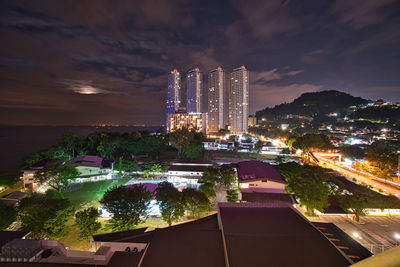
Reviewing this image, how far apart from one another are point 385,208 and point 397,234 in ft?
9.62

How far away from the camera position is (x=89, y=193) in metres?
19.6

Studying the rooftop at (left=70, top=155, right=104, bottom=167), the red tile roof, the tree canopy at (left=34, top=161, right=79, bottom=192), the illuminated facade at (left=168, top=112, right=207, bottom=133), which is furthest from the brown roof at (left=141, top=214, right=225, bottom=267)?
the illuminated facade at (left=168, top=112, right=207, bottom=133)

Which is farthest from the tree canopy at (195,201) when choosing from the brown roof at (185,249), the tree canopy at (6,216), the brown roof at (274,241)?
the tree canopy at (6,216)

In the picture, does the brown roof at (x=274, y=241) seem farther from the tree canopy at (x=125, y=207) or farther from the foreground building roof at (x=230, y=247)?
the tree canopy at (x=125, y=207)

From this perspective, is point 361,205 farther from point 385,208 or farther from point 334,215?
point 385,208

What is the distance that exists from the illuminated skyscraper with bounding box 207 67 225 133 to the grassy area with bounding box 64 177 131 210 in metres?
54.8

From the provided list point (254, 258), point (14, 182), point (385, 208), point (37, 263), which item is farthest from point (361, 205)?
point (14, 182)

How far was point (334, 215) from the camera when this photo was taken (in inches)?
570

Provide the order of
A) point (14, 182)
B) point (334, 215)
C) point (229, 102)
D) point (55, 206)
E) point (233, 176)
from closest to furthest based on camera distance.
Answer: point (55, 206)
point (334, 215)
point (233, 176)
point (14, 182)
point (229, 102)

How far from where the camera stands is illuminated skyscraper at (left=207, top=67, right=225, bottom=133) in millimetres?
71312

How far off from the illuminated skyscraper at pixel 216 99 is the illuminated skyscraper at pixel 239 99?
373cm

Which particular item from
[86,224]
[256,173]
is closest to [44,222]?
[86,224]

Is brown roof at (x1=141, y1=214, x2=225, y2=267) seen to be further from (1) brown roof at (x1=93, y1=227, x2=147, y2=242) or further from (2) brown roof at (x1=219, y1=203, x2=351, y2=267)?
(1) brown roof at (x1=93, y1=227, x2=147, y2=242)

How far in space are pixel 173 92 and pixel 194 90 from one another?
8740 mm
